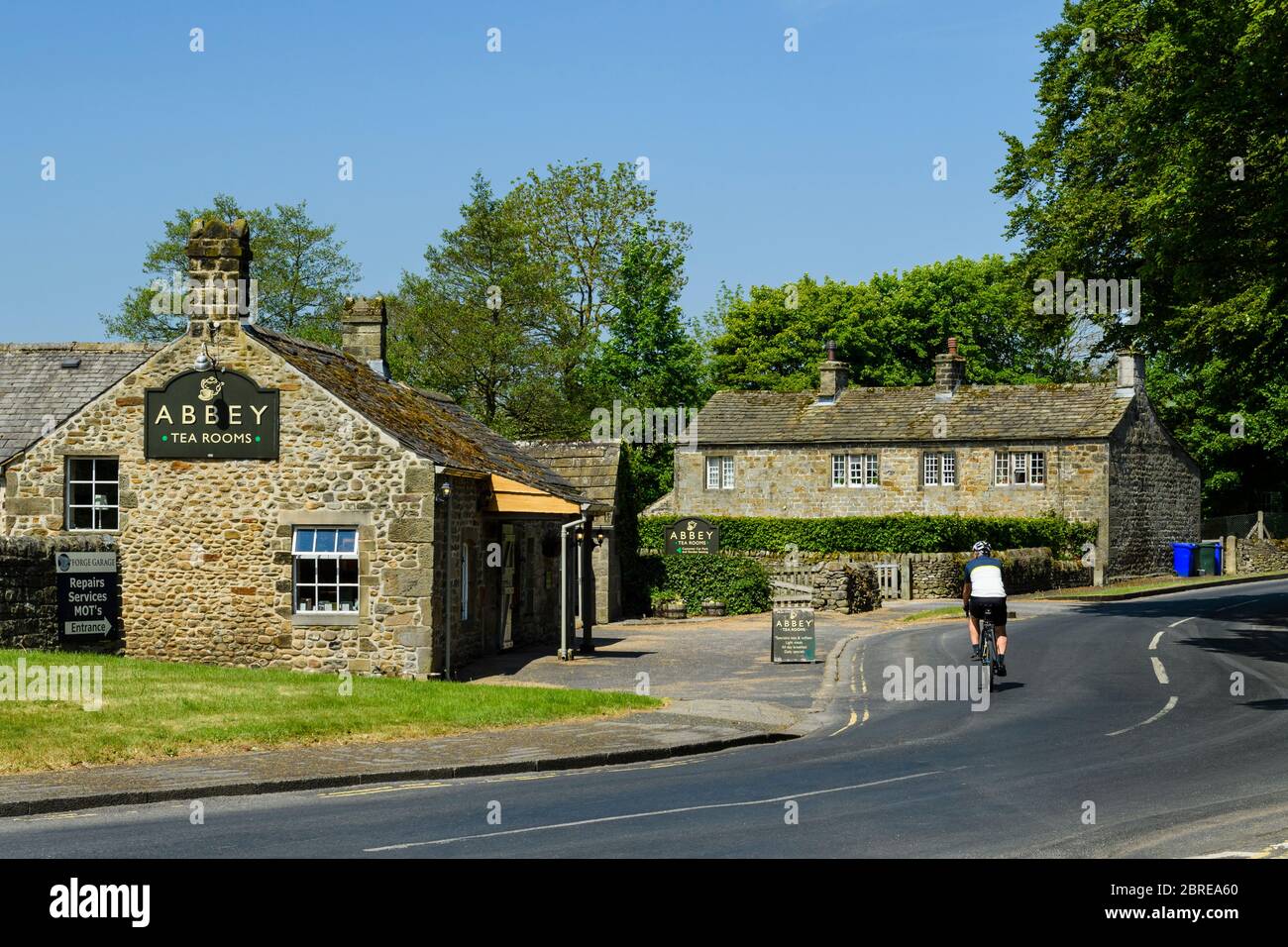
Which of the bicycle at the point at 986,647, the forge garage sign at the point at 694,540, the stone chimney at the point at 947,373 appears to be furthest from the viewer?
the stone chimney at the point at 947,373

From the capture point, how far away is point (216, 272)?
80.7ft

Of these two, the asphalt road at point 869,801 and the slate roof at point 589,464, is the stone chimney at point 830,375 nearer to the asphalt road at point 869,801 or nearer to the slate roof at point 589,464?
the slate roof at point 589,464

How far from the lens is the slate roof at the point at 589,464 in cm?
3766

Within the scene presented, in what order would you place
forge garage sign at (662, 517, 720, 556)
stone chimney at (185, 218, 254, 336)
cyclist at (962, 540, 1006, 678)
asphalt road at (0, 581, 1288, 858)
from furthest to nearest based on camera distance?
forge garage sign at (662, 517, 720, 556) < stone chimney at (185, 218, 254, 336) < cyclist at (962, 540, 1006, 678) < asphalt road at (0, 581, 1288, 858)

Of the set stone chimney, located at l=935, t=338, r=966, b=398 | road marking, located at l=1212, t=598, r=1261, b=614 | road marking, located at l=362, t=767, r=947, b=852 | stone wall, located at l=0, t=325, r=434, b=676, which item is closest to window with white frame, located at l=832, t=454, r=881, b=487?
stone chimney, located at l=935, t=338, r=966, b=398

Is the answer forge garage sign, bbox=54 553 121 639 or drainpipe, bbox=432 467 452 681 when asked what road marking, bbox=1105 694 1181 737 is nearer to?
drainpipe, bbox=432 467 452 681

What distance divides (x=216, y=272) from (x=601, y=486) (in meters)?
15.2

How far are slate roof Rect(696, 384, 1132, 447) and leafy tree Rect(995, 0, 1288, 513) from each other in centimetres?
1456

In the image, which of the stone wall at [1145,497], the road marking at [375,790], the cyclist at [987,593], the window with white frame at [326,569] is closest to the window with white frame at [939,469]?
the stone wall at [1145,497]

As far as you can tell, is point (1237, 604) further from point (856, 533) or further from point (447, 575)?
point (447, 575)

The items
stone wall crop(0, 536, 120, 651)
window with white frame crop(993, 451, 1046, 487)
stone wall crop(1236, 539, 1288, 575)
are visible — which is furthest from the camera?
stone wall crop(1236, 539, 1288, 575)

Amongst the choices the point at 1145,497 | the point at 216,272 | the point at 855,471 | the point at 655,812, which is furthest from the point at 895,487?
the point at 655,812

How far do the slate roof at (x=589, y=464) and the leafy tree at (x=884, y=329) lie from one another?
122 feet

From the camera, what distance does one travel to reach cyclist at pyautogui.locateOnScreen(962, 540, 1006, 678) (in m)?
21.4
